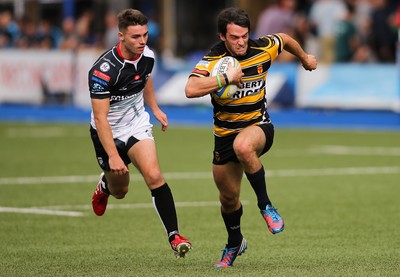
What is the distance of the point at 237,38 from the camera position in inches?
360

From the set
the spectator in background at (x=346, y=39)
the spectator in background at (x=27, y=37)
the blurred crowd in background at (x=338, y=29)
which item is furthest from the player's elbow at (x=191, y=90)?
the spectator in background at (x=27, y=37)

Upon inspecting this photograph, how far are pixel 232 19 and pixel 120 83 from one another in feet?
3.95

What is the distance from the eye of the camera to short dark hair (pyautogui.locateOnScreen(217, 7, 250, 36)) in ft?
29.9

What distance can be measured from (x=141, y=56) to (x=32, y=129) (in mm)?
15764

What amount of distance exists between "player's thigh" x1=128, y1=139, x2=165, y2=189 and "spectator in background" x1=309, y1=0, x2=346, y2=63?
15114 mm

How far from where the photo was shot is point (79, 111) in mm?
27328

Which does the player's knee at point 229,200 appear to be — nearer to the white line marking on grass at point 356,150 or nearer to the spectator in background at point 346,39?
the white line marking on grass at point 356,150

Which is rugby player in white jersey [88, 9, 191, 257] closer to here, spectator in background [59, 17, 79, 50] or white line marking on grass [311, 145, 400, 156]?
white line marking on grass [311, 145, 400, 156]

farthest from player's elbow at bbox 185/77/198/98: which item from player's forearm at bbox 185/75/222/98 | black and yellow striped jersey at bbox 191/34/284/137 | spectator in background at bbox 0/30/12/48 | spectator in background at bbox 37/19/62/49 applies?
spectator in background at bbox 0/30/12/48

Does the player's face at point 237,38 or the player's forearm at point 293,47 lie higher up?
the player's face at point 237,38

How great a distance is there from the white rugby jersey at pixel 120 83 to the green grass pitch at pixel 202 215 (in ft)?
4.08

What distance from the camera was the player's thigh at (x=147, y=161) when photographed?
9.43 m

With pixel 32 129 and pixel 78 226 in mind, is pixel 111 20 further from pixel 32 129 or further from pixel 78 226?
pixel 78 226

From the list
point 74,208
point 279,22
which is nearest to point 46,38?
point 279,22
